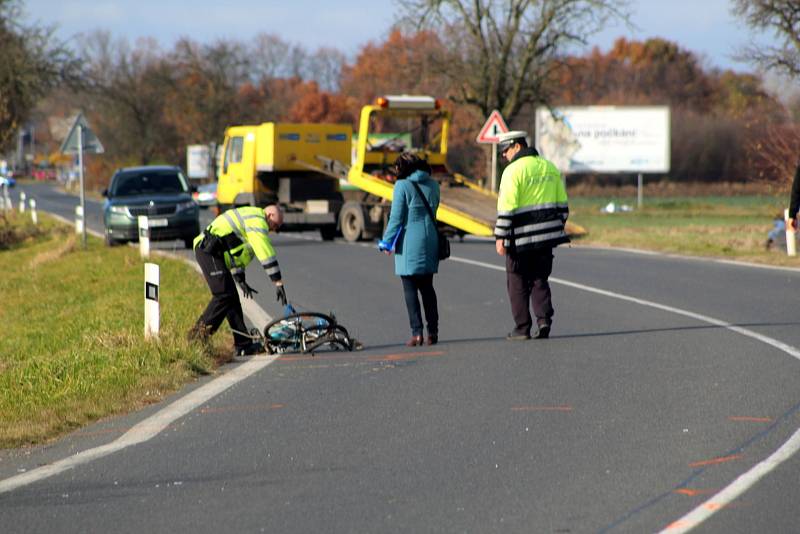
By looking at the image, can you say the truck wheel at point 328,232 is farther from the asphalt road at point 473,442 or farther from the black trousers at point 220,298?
the black trousers at point 220,298

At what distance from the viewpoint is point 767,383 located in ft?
29.4

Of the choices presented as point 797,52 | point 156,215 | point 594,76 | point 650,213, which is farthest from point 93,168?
point 156,215

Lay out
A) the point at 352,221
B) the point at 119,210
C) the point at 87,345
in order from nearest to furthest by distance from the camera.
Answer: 1. the point at 87,345
2. the point at 119,210
3. the point at 352,221

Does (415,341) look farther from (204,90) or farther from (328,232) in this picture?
(204,90)

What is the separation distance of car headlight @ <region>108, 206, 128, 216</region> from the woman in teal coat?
16189mm

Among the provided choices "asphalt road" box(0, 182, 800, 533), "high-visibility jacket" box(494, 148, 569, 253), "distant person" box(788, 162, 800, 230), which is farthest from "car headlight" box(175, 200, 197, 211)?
"high-visibility jacket" box(494, 148, 569, 253)

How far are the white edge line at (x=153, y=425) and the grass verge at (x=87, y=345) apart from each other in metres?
0.28

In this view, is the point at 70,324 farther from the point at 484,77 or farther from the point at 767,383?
the point at 484,77

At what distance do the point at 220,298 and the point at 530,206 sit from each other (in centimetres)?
282

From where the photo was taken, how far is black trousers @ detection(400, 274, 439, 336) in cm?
1148

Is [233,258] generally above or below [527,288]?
above

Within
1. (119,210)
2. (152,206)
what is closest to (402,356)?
(152,206)

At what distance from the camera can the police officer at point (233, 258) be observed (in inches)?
420

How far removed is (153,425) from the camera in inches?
313
